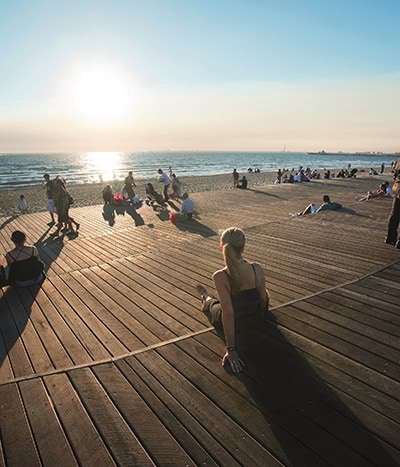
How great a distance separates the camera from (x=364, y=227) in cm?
924

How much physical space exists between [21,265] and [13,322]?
1.53 m

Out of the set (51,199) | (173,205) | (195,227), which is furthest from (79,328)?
(173,205)

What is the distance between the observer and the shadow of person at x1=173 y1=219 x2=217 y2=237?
939 centimetres

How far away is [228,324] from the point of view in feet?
10.6

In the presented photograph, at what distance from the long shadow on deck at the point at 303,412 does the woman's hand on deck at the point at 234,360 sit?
69 mm

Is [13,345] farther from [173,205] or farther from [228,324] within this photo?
[173,205]

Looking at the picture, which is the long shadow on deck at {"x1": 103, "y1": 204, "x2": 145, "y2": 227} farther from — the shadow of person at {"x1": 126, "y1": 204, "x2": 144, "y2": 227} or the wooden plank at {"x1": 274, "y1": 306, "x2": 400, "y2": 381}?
the wooden plank at {"x1": 274, "y1": 306, "x2": 400, "y2": 381}

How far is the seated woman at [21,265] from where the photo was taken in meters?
5.62

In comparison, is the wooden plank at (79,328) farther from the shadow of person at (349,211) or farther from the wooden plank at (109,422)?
the shadow of person at (349,211)

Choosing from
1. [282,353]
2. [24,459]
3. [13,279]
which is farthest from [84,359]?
[13,279]

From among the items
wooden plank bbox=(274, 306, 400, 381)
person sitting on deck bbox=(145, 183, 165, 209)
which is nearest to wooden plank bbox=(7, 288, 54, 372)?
wooden plank bbox=(274, 306, 400, 381)

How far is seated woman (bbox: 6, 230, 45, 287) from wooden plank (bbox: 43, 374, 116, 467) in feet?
9.94

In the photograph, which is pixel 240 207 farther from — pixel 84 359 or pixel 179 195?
pixel 84 359

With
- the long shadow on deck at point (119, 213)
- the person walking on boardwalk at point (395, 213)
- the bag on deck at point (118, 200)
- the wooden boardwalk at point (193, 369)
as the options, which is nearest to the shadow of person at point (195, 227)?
the long shadow on deck at point (119, 213)
